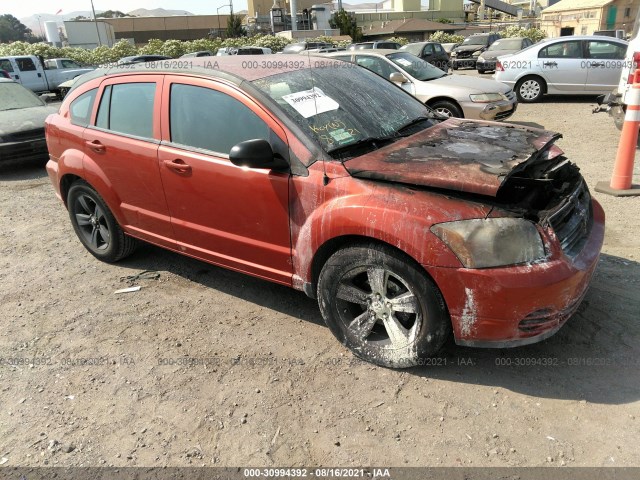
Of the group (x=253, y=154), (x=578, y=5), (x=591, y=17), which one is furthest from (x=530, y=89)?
(x=578, y=5)

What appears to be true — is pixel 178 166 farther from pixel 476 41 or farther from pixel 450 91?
pixel 476 41

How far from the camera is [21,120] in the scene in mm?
8664

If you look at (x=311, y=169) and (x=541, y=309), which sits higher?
(x=311, y=169)

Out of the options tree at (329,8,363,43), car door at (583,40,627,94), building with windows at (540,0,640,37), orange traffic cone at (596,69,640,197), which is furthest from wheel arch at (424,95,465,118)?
tree at (329,8,363,43)

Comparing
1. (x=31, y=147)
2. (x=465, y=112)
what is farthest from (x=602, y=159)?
(x=31, y=147)

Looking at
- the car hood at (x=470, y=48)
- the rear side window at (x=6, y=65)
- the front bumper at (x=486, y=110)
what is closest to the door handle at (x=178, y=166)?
Result: the front bumper at (x=486, y=110)

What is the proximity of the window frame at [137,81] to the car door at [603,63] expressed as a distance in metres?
11.0

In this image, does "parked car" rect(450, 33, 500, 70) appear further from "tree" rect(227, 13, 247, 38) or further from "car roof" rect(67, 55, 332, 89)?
"tree" rect(227, 13, 247, 38)

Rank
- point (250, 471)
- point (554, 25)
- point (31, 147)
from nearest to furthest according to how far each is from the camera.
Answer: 1. point (250, 471)
2. point (31, 147)
3. point (554, 25)

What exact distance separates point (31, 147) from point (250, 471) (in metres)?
8.05

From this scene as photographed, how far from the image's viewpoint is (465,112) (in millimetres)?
8969

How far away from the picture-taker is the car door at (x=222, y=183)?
322cm

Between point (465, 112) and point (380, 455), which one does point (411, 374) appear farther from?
point (465, 112)

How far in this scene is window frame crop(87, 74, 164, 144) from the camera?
373 cm
